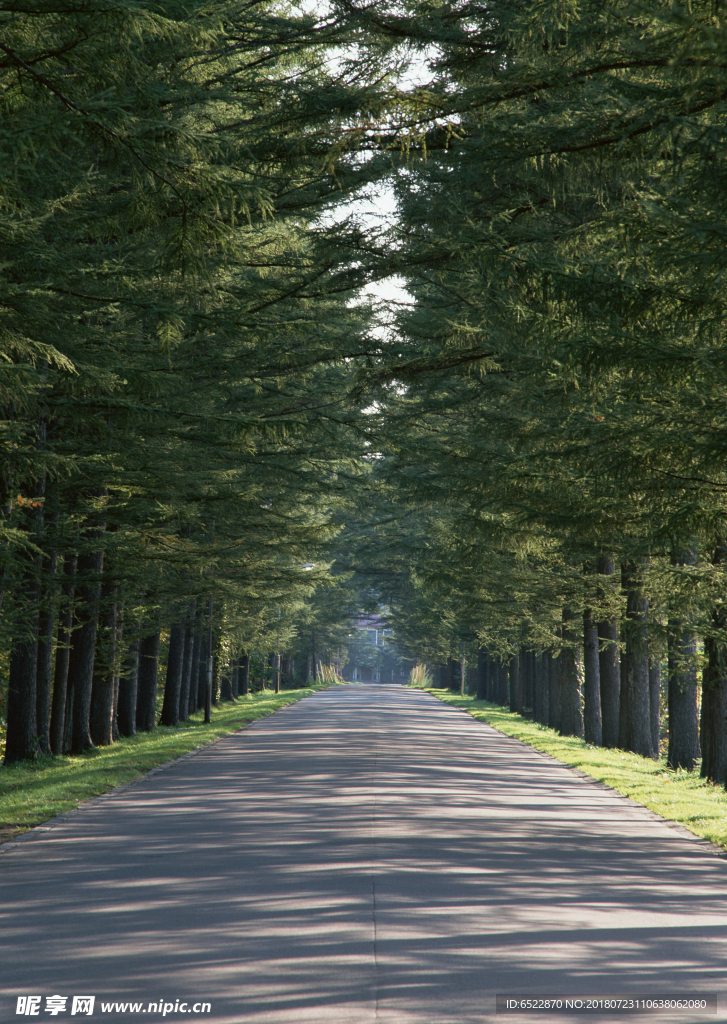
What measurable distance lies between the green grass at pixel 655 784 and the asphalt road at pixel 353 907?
1.66 ft

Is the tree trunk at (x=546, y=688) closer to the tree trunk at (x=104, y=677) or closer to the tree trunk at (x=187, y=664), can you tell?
the tree trunk at (x=187, y=664)

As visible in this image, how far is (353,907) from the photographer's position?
7098 millimetres

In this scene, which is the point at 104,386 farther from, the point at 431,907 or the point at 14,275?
the point at 431,907

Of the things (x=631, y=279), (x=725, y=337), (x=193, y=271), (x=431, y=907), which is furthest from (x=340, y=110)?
(x=431, y=907)

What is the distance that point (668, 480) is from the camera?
9594mm

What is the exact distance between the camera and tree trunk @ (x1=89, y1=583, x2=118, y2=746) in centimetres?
2253

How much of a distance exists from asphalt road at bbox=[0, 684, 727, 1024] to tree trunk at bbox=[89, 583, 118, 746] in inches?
346

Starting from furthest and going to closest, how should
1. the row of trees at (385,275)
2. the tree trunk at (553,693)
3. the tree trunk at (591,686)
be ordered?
the tree trunk at (553,693) < the tree trunk at (591,686) < the row of trees at (385,275)

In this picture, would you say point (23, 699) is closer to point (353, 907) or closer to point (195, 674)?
point (353, 907)

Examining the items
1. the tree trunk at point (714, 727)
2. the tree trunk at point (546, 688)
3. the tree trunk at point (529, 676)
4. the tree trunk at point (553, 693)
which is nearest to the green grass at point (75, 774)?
Answer: the tree trunk at point (714, 727)

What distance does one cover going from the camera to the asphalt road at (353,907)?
5305mm

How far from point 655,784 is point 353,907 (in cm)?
1085

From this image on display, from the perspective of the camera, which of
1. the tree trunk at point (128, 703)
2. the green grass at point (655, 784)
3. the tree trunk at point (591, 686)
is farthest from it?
the tree trunk at point (591, 686)

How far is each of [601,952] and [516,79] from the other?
21.5ft
